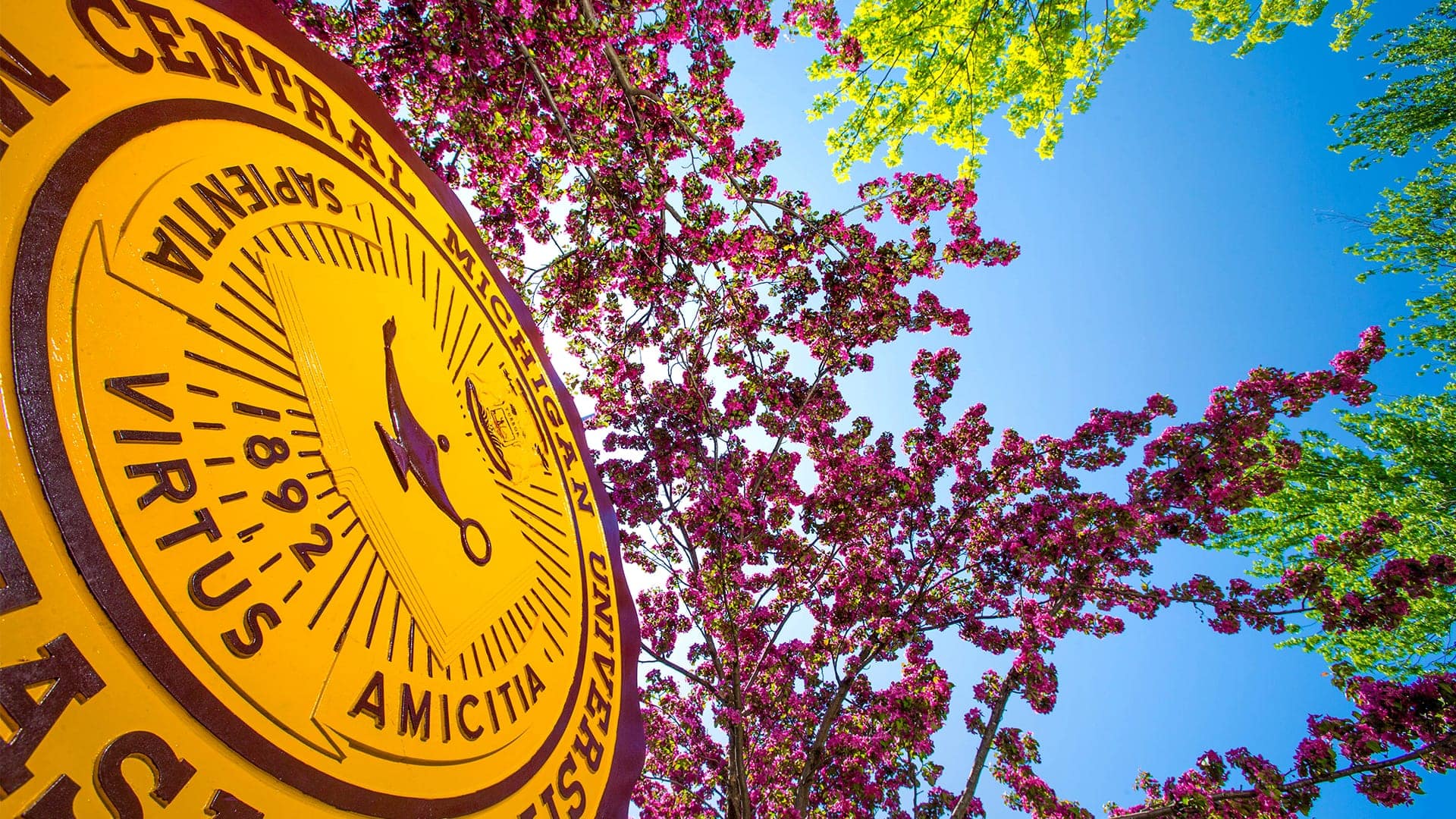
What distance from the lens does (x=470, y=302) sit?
227 centimetres

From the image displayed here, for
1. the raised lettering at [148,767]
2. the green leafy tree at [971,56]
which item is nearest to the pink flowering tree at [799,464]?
the green leafy tree at [971,56]

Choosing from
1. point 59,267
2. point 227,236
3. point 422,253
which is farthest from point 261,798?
point 422,253

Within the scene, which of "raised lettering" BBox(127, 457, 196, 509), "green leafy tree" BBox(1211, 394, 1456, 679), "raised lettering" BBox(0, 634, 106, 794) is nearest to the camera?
"raised lettering" BBox(0, 634, 106, 794)

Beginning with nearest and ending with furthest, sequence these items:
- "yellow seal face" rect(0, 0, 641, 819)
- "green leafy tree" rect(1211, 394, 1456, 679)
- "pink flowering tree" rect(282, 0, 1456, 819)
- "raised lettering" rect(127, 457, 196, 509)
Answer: "yellow seal face" rect(0, 0, 641, 819), "raised lettering" rect(127, 457, 196, 509), "pink flowering tree" rect(282, 0, 1456, 819), "green leafy tree" rect(1211, 394, 1456, 679)

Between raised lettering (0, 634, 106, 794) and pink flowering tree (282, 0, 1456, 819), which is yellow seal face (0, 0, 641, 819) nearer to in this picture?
raised lettering (0, 634, 106, 794)

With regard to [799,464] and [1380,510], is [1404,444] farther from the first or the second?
[799,464]

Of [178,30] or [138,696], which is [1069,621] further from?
[178,30]

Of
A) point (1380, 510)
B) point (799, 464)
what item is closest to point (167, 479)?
point (799, 464)

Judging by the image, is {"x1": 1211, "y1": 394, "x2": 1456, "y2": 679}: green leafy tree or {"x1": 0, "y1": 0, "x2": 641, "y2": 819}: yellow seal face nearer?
{"x1": 0, "y1": 0, "x2": 641, "y2": 819}: yellow seal face

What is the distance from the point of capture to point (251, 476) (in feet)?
3.92

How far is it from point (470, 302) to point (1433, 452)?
1088cm

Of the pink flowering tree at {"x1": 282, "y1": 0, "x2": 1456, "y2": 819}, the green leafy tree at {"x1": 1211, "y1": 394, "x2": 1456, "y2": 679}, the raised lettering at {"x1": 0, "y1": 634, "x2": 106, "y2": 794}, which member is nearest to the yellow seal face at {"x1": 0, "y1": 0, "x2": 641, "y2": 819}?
the raised lettering at {"x1": 0, "y1": 634, "x2": 106, "y2": 794}

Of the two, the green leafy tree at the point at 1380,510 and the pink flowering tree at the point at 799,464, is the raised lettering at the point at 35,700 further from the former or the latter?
the green leafy tree at the point at 1380,510

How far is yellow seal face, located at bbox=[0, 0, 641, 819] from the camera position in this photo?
894mm
